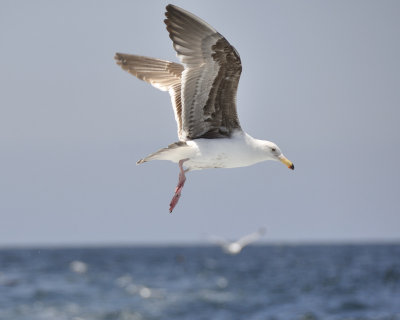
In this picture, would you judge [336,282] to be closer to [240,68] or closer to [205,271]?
[205,271]

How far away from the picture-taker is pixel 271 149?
7941 millimetres

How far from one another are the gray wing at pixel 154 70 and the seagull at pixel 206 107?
1.45 m

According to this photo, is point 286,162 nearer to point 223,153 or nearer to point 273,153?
point 273,153

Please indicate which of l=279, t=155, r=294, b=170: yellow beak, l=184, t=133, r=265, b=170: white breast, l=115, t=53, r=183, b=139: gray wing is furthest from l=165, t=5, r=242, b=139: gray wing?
l=115, t=53, r=183, b=139: gray wing

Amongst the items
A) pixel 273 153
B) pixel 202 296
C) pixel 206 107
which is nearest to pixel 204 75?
pixel 206 107

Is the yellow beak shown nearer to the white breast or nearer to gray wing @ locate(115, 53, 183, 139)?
the white breast

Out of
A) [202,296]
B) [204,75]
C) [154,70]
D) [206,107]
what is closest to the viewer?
[204,75]

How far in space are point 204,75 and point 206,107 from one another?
0.39 meters

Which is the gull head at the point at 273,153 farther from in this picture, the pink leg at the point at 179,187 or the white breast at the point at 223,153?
the pink leg at the point at 179,187

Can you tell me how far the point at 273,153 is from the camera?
8000mm

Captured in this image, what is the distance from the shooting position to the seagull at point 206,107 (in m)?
7.39

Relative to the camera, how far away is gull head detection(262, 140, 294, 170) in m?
7.87

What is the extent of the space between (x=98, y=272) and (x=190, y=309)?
24296 millimetres

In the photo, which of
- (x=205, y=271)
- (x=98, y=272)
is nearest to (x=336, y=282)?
(x=205, y=271)
